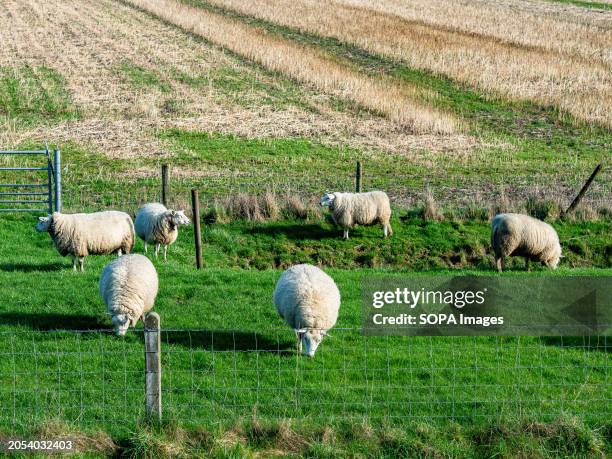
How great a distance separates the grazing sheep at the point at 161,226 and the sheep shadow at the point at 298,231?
235 centimetres

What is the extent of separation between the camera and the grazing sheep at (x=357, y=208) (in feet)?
64.1

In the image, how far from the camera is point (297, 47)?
138 ft

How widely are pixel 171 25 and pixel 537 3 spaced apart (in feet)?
99.9

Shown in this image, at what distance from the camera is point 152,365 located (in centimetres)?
917

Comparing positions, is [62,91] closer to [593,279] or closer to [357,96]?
[357,96]

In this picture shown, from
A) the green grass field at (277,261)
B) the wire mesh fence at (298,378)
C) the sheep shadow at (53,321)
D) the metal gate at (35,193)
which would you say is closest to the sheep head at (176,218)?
the green grass field at (277,261)

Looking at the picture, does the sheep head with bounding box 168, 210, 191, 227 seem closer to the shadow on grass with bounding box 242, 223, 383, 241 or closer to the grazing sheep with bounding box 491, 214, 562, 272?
the shadow on grass with bounding box 242, 223, 383, 241

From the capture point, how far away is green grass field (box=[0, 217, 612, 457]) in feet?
31.1

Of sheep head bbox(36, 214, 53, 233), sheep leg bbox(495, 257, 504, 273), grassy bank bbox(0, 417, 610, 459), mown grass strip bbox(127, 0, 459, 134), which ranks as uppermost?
mown grass strip bbox(127, 0, 459, 134)

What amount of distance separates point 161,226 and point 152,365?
28.4 feet

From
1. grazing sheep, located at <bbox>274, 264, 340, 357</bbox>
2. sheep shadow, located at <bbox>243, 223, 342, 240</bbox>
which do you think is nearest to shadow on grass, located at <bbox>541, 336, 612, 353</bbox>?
grazing sheep, located at <bbox>274, 264, 340, 357</bbox>

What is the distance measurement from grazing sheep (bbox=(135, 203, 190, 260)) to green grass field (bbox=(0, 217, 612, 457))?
2759mm

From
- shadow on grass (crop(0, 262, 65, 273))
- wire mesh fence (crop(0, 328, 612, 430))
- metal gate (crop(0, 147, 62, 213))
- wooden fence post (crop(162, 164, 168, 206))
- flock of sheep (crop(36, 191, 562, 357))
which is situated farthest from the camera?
wooden fence post (crop(162, 164, 168, 206))

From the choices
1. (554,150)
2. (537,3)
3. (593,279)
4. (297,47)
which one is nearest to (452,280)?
(593,279)
